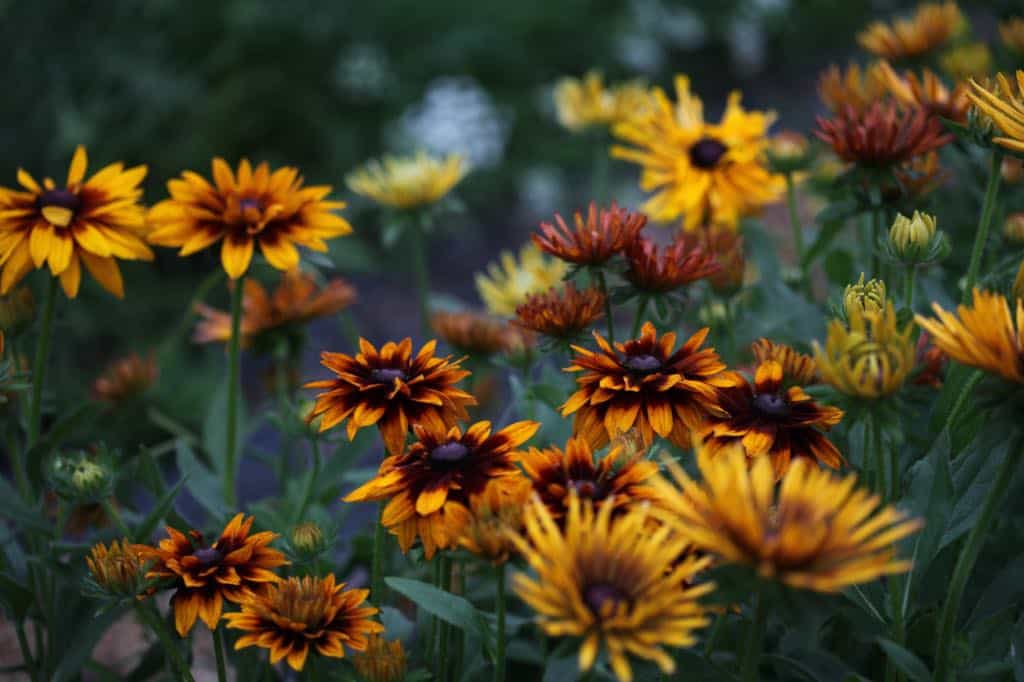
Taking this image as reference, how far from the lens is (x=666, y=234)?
3322 mm

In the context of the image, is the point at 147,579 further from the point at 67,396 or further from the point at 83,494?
the point at 67,396

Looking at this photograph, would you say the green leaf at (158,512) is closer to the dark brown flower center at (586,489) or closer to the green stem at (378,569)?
the green stem at (378,569)

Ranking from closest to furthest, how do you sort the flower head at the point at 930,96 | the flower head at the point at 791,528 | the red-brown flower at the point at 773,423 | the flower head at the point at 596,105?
the flower head at the point at 791,528, the red-brown flower at the point at 773,423, the flower head at the point at 930,96, the flower head at the point at 596,105

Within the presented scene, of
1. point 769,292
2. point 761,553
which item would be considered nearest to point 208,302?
point 769,292

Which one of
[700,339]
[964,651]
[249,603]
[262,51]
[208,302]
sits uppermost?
[262,51]

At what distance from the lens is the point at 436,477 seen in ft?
2.90

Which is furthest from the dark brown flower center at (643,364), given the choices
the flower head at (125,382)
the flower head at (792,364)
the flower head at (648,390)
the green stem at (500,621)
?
the flower head at (125,382)

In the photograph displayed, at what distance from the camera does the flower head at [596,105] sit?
6.06 ft

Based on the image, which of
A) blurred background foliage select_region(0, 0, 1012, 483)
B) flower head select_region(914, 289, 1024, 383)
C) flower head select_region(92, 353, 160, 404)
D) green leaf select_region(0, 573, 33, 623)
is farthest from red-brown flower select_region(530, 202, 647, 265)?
blurred background foliage select_region(0, 0, 1012, 483)

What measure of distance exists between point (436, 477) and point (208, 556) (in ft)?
0.68

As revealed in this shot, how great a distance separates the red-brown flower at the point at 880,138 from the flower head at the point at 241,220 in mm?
529

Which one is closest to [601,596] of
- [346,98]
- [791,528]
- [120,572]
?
[791,528]

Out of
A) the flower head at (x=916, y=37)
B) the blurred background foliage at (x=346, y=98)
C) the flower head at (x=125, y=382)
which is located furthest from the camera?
the blurred background foliage at (x=346, y=98)

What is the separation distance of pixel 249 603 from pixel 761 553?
42 centimetres
